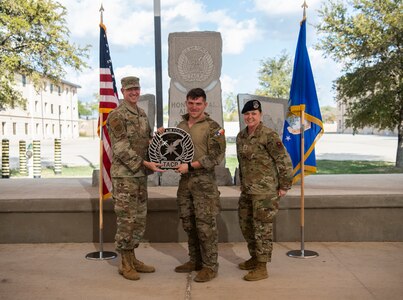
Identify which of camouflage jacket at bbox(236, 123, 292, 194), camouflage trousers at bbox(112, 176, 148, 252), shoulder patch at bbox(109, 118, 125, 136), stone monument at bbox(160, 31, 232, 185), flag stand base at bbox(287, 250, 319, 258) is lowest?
flag stand base at bbox(287, 250, 319, 258)

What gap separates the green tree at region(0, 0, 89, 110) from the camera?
14.8 metres

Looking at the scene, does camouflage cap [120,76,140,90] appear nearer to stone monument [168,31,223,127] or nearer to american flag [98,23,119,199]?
american flag [98,23,119,199]

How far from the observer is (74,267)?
4836 mm

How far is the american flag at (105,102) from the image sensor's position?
5270 mm

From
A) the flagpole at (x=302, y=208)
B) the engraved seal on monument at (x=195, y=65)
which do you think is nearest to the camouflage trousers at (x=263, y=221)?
the flagpole at (x=302, y=208)

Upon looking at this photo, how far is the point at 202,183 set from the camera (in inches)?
167

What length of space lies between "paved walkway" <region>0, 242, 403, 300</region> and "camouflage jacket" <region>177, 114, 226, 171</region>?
1171 mm

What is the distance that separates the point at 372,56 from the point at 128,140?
13960 mm

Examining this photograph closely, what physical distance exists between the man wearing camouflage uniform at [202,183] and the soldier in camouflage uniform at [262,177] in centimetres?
31

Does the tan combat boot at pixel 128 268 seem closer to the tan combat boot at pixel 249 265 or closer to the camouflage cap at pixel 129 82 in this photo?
the tan combat boot at pixel 249 265

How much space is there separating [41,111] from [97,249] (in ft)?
192

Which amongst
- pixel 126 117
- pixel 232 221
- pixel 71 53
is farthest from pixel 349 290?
pixel 71 53

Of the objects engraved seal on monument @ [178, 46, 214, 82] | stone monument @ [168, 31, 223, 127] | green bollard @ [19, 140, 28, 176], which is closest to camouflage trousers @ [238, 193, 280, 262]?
stone monument @ [168, 31, 223, 127]

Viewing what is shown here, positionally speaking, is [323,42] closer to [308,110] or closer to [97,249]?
[308,110]
